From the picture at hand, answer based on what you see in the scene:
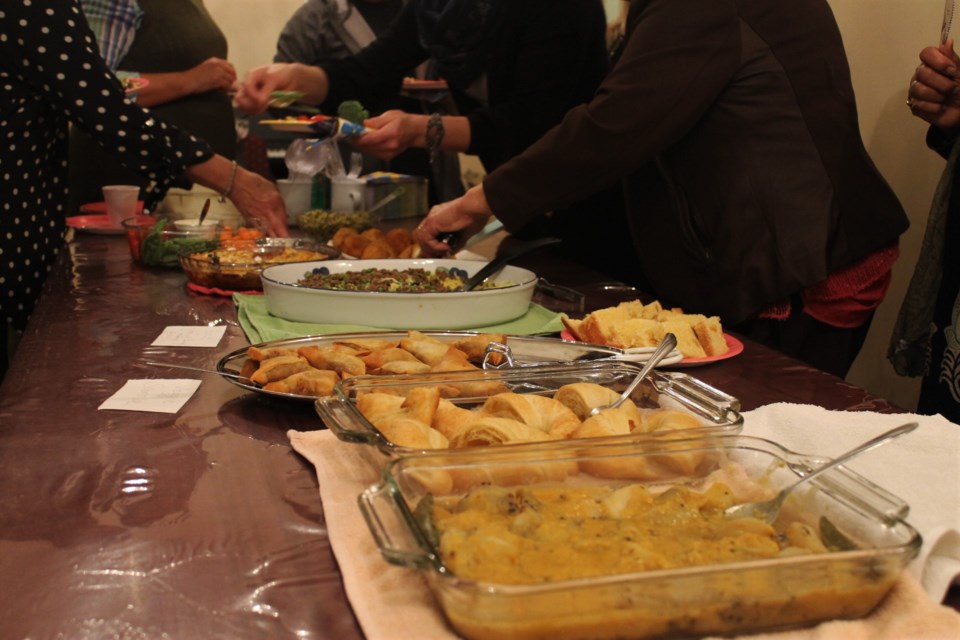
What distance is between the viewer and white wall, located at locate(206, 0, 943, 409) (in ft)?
7.96

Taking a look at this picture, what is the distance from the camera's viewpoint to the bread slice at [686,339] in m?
1.31

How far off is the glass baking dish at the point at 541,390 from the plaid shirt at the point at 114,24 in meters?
2.46

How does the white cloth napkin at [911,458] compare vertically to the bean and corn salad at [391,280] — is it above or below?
above

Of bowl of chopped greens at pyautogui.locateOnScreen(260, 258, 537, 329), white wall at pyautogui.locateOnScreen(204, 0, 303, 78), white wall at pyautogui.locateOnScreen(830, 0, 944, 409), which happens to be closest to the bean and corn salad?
bowl of chopped greens at pyautogui.locateOnScreen(260, 258, 537, 329)

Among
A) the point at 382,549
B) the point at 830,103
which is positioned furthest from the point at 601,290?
the point at 382,549

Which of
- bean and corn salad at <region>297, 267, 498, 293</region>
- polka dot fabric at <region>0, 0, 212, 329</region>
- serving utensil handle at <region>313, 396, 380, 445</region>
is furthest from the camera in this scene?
polka dot fabric at <region>0, 0, 212, 329</region>

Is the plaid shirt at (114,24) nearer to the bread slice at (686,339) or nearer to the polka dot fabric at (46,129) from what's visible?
the polka dot fabric at (46,129)

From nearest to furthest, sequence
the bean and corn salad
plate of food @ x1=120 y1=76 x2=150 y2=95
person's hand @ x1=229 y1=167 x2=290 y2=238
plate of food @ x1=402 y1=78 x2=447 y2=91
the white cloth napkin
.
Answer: the white cloth napkin → the bean and corn salad → person's hand @ x1=229 y1=167 x2=290 y2=238 → plate of food @ x1=120 y1=76 x2=150 y2=95 → plate of food @ x1=402 y1=78 x2=447 y2=91

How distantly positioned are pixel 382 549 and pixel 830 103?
146 centimetres

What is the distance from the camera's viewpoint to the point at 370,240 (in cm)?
222

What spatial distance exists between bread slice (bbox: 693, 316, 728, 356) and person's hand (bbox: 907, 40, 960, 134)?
86 centimetres

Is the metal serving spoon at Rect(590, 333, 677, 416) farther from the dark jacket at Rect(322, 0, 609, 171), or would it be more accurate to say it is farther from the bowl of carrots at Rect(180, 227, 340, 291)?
the dark jacket at Rect(322, 0, 609, 171)

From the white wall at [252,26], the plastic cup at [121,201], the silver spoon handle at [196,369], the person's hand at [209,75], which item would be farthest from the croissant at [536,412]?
the white wall at [252,26]

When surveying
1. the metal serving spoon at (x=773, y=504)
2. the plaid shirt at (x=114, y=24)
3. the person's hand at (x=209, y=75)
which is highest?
the plaid shirt at (x=114, y=24)
